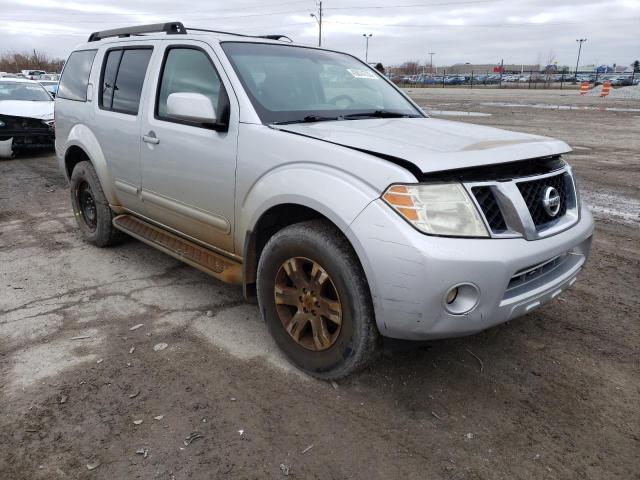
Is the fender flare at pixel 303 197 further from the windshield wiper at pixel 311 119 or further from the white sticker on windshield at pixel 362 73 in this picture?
the white sticker on windshield at pixel 362 73

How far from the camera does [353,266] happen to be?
2477 millimetres

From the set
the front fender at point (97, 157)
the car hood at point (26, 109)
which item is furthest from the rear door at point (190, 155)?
the car hood at point (26, 109)

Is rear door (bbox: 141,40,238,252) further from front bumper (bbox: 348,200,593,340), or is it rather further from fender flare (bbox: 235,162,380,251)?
front bumper (bbox: 348,200,593,340)

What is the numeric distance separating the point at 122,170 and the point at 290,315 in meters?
2.21

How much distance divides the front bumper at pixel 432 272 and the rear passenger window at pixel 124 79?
8.49 feet

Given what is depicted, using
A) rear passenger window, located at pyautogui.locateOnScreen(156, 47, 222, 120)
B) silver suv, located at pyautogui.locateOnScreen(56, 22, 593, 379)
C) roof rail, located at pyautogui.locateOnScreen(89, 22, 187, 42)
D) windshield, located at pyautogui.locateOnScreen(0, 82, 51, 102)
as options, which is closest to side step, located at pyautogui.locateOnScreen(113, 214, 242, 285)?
silver suv, located at pyautogui.locateOnScreen(56, 22, 593, 379)

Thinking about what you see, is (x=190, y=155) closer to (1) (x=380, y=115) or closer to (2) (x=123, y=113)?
(2) (x=123, y=113)

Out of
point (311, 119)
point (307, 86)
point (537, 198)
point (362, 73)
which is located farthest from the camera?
point (362, 73)

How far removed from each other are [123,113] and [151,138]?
631mm

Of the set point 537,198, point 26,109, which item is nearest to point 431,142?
point 537,198

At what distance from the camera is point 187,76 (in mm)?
3617

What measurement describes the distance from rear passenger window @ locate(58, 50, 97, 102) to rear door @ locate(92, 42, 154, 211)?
320 mm

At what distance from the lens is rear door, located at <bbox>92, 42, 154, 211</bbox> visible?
404cm

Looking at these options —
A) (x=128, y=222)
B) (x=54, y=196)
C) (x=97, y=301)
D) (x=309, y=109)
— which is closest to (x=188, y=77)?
(x=309, y=109)
